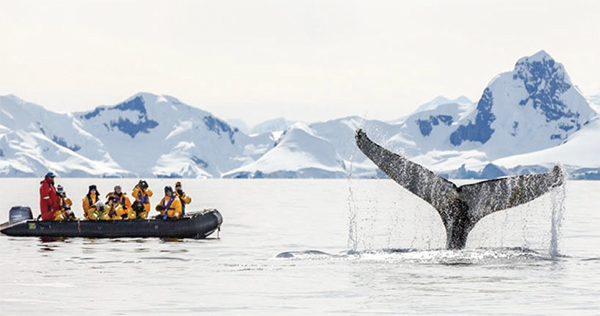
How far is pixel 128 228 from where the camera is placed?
2970 cm

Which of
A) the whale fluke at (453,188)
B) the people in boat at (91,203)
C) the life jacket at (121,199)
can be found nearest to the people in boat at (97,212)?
the people in boat at (91,203)

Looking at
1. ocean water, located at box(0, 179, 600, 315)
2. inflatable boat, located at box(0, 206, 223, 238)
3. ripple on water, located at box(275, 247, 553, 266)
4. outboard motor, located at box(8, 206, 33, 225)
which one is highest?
outboard motor, located at box(8, 206, 33, 225)

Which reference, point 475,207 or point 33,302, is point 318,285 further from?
point 33,302

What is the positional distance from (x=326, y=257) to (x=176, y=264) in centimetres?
336

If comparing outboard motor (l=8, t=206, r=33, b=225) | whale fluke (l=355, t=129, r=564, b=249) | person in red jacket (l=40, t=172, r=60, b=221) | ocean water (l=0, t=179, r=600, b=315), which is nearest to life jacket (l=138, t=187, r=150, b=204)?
ocean water (l=0, t=179, r=600, b=315)

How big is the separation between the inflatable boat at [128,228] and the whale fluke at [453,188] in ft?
39.9

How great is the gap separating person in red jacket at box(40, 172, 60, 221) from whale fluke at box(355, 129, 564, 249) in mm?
14395

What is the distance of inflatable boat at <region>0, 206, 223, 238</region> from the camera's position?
29719 mm

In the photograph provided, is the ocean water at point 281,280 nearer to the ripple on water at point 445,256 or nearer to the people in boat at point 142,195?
the ripple on water at point 445,256

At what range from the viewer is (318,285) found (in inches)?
695

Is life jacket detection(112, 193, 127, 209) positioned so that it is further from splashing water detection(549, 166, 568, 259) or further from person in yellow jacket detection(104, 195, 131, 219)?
splashing water detection(549, 166, 568, 259)

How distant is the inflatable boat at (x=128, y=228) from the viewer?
1170 inches

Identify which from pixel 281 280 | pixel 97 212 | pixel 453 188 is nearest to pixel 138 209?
pixel 97 212

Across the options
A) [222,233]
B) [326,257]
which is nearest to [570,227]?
[222,233]
